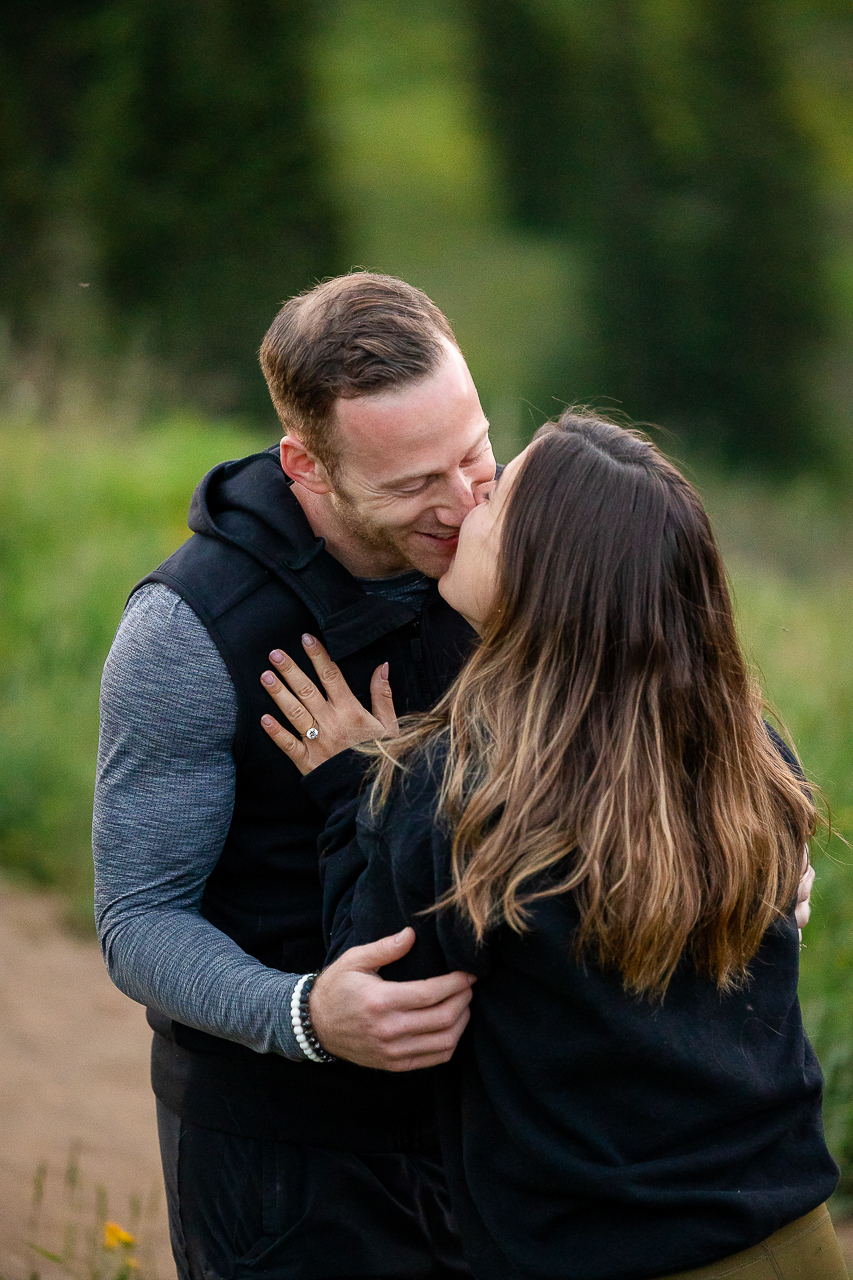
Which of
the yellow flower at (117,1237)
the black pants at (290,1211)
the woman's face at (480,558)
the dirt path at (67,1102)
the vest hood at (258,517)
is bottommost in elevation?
the dirt path at (67,1102)

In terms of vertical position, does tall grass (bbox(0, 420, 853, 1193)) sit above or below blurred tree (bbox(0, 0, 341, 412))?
below

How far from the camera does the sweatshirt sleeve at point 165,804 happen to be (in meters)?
1.78

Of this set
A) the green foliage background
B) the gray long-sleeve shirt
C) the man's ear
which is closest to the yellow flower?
the gray long-sleeve shirt

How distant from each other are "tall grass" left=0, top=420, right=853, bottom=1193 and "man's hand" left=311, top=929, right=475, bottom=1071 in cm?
190

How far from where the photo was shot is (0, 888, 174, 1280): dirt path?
10.3ft

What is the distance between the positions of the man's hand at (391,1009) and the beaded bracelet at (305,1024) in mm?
86

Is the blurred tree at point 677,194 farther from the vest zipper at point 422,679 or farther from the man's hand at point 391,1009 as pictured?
the man's hand at point 391,1009

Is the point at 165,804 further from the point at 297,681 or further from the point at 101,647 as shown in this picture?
the point at 101,647

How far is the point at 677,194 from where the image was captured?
674 inches

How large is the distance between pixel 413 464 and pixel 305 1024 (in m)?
0.84

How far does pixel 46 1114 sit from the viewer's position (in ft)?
12.3

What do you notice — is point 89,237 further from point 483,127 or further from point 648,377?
point 648,377

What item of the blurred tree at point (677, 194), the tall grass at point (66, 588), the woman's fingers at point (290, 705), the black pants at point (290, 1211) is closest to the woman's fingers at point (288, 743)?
the woman's fingers at point (290, 705)

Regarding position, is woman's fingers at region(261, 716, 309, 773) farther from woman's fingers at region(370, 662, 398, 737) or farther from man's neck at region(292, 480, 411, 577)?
man's neck at region(292, 480, 411, 577)
